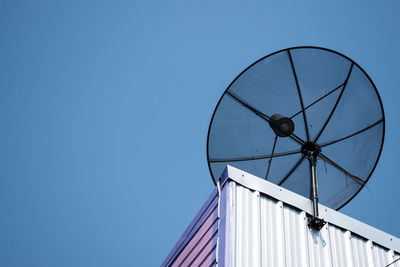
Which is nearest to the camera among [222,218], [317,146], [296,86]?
[222,218]

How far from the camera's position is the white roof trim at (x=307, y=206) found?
4.98m

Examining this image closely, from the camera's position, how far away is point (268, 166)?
6746 mm

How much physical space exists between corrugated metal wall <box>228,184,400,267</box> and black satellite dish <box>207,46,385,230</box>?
1428mm

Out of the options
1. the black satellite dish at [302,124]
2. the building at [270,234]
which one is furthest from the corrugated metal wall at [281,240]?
the black satellite dish at [302,124]

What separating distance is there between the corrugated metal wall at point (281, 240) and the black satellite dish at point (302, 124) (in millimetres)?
1428

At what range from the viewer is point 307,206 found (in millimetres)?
5223

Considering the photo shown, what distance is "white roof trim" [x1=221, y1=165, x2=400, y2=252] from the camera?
16.4ft

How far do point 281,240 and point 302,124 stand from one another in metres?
2.39

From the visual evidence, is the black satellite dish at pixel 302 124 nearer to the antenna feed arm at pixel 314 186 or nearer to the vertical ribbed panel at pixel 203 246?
the antenna feed arm at pixel 314 186

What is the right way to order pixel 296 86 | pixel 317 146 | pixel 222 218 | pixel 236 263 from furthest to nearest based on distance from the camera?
pixel 296 86 → pixel 317 146 → pixel 222 218 → pixel 236 263

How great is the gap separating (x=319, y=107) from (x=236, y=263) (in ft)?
11.2

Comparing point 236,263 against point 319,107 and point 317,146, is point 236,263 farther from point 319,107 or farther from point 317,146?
point 319,107

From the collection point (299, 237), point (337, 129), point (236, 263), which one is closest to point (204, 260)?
point (236, 263)

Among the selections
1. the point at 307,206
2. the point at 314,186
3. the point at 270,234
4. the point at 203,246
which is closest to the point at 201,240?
the point at 203,246
